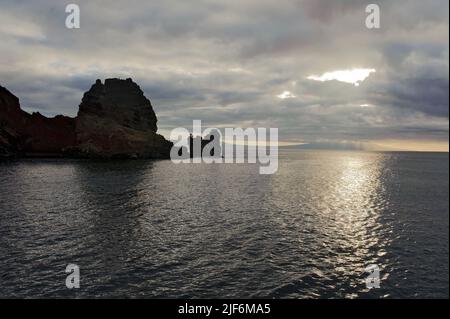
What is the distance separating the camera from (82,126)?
158 m

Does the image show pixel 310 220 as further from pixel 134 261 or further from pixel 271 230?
pixel 134 261

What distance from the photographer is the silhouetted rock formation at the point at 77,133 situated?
14475 cm

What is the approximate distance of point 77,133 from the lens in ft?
515

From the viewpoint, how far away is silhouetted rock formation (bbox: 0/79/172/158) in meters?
145
